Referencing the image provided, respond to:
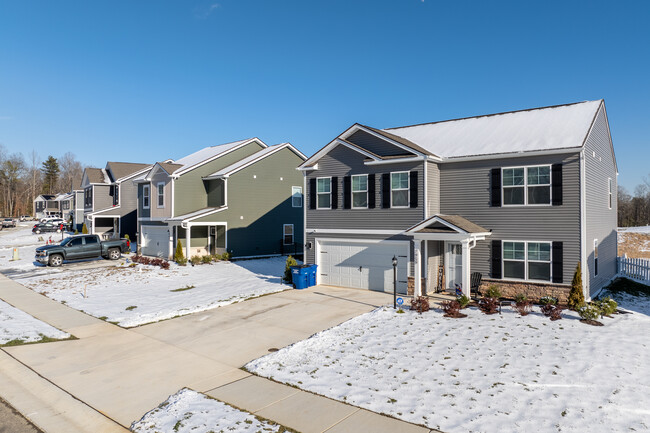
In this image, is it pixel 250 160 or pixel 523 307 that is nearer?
pixel 523 307

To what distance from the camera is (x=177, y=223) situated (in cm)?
2659

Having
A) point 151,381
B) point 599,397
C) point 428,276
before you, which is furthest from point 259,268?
point 599,397

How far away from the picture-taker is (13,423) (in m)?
7.09

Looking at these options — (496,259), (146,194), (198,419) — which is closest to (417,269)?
(496,259)

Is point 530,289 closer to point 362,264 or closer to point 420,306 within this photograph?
point 420,306

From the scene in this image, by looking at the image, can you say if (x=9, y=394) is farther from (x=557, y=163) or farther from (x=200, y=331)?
(x=557, y=163)

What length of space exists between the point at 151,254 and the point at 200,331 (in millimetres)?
19523

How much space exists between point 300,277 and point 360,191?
467 centimetres

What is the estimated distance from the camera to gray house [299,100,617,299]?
14.8 metres

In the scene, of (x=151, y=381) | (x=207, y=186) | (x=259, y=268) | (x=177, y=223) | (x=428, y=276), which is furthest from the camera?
(x=207, y=186)

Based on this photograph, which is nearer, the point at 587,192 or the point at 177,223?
the point at 587,192

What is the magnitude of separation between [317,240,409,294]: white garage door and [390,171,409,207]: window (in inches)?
65.7

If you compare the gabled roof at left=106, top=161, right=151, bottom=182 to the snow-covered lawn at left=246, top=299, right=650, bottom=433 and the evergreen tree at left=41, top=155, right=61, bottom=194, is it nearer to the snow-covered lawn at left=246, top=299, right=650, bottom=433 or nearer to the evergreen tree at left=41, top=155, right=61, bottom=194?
the snow-covered lawn at left=246, top=299, right=650, bottom=433

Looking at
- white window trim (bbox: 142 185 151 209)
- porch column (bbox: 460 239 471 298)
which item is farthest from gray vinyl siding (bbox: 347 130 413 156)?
white window trim (bbox: 142 185 151 209)
